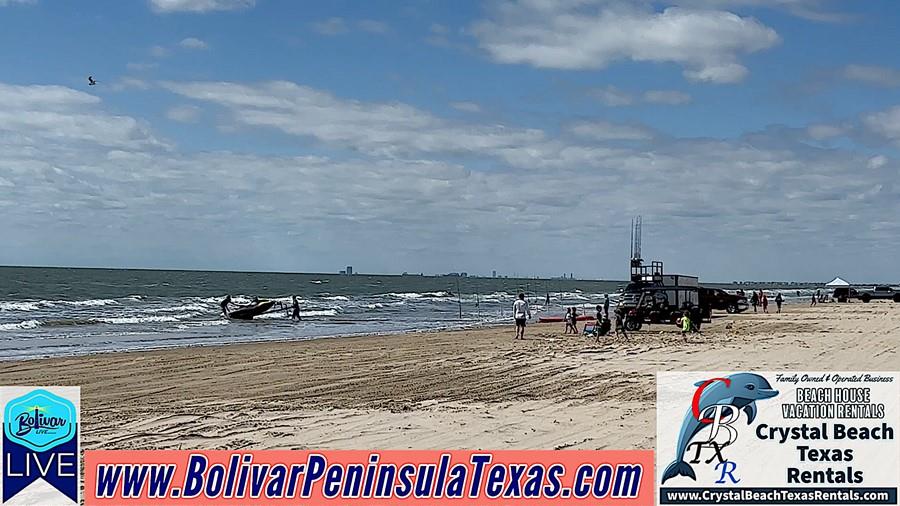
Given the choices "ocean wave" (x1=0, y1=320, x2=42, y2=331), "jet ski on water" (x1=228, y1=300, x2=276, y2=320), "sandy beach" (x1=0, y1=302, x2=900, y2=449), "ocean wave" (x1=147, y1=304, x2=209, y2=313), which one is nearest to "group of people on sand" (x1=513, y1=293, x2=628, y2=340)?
"sandy beach" (x1=0, y1=302, x2=900, y2=449)

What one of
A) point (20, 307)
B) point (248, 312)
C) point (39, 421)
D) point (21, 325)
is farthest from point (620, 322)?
point (20, 307)

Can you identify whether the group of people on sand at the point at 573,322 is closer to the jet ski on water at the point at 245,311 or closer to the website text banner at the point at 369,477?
the website text banner at the point at 369,477

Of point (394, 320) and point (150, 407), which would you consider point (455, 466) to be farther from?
point (394, 320)

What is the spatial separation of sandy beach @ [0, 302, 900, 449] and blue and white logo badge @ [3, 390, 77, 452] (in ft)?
6.49

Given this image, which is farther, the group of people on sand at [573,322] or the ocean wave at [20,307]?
the ocean wave at [20,307]

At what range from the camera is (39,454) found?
729 centimetres

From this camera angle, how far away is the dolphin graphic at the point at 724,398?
707cm

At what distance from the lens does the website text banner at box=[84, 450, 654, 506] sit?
735 cm

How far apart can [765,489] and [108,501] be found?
5130 mm

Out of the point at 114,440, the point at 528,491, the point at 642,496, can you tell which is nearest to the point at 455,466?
the point at 528,491

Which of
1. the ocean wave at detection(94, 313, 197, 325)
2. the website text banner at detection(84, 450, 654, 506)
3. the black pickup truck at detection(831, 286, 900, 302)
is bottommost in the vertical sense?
the ocean wave at detection(94, 313, 197, 325)

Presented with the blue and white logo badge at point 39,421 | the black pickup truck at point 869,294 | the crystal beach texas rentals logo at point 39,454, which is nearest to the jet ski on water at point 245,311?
the blue and white logo badge at point 39,421

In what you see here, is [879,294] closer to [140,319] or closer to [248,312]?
[248,312]

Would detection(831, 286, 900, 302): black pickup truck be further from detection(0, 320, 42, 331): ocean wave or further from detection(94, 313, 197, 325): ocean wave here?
detection(0, 320, 42, 331): ocean wave
